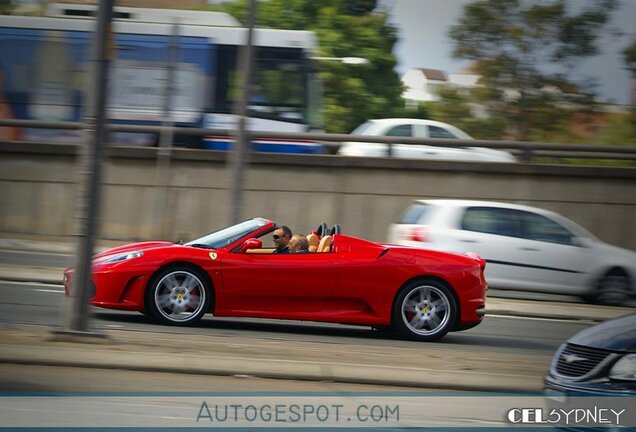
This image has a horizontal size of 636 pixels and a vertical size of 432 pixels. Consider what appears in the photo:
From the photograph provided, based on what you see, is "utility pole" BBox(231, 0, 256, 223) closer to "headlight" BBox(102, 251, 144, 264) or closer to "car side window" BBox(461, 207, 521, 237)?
"car side window" BBox(461, 207, 521, 237)

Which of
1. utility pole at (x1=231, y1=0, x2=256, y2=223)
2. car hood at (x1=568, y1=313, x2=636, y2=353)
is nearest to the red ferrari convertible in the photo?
car hood at (x1=568, y1=313, x2=636, y2=353)

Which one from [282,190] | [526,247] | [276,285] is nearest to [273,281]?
[276,285]

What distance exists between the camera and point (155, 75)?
73.2ft

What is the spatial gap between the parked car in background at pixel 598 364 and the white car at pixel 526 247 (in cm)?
906

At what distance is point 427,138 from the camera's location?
2089 cm

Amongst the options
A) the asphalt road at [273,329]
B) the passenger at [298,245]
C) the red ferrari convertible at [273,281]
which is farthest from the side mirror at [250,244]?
the asphalt road at [273,329]

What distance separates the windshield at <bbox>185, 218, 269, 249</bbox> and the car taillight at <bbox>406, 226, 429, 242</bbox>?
470 cm

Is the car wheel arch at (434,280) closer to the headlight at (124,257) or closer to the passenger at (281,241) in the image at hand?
the passenger at (281,241)

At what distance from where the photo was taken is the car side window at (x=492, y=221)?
15555 millimetres

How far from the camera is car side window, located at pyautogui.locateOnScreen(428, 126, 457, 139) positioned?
22.1 m

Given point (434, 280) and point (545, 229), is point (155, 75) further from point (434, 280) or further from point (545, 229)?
point (434, 280)

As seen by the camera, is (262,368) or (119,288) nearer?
(262,368)

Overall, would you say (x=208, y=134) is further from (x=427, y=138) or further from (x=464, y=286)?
(x=464, y=286)

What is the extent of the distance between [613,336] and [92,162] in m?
4.78
